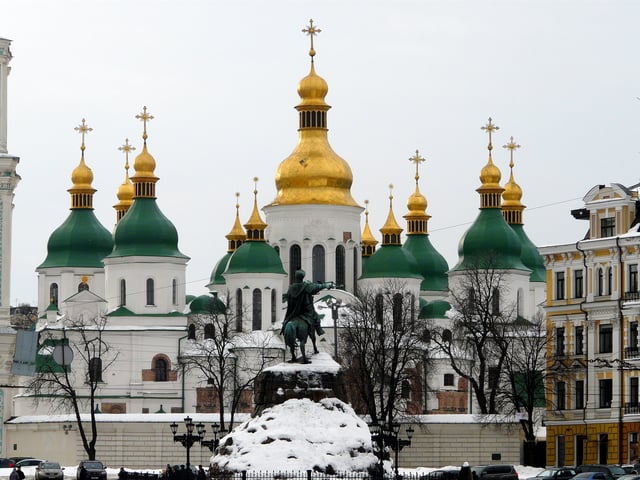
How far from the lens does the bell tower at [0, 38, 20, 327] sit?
293 feet

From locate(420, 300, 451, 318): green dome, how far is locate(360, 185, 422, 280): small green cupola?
76.2 inches

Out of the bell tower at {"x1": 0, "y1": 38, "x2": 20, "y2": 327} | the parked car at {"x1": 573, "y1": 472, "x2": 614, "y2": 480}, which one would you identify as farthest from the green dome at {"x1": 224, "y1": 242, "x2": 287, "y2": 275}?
the parked car at {"x1": 573, "y1": 472, "x2": 614, "y2": 480}

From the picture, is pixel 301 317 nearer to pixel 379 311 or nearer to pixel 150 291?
pixel 379 311

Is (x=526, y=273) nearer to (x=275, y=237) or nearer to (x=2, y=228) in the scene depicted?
(x=275, y=237)

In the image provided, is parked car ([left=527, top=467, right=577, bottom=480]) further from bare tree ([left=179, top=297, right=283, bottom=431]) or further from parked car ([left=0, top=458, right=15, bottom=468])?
bare tree ([left=179, top=297, right=283, bottom=431])

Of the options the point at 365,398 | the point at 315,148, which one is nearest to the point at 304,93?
the point at 315,148

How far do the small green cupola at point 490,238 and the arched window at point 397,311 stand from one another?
12.9m

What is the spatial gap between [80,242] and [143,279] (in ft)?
32.2

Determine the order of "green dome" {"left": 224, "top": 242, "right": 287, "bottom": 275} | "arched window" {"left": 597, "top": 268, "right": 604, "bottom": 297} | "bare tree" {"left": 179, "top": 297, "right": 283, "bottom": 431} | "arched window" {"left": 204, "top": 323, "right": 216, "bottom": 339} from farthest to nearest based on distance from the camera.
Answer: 1. "green dome" {"left": 224, "top": 242, "right": 287, "bottom": 275}
2. "arched window" {"left": 204, "top": 323, "right": 216, "bottom": 339}
3. "bare tree" {"left": 179, "top": 297, "right": 283, "bottom": 431}
4. "arched window" {"left": 597, "top": 268, "right": 604, "bottom": 297}

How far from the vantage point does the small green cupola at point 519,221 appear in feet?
409

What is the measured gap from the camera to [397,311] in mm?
100250

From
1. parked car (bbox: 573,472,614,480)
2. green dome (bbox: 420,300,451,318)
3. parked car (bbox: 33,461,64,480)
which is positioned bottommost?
parked car (bbox: 33,461,64,480)

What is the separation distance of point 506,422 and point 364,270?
121 feet

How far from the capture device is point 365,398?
268 ft
